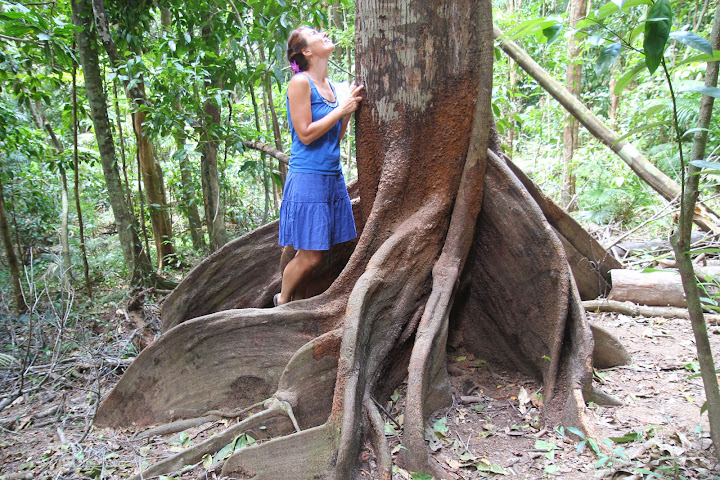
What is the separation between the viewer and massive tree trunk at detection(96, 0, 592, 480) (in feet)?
9.76

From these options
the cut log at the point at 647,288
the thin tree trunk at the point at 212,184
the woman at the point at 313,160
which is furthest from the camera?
the thin tree trunk at the point at 212,184

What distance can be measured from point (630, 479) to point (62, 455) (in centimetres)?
307

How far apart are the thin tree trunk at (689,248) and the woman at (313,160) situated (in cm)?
205

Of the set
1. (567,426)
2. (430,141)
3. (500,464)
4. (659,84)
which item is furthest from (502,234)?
(659,84)

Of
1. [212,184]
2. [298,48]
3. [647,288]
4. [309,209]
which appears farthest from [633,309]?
[212,184]

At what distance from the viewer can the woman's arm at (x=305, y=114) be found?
10.7 feet

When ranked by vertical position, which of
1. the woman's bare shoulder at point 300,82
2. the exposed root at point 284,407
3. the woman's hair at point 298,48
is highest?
the woman's hair at point 298,48

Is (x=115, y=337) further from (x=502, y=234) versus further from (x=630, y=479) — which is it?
(x=630, y=479)

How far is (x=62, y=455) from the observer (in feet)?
9.45

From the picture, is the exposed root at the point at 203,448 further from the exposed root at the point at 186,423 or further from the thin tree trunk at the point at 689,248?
the thin tree trunk at the point at 689,248

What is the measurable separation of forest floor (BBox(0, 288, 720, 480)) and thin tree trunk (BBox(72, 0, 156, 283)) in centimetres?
217

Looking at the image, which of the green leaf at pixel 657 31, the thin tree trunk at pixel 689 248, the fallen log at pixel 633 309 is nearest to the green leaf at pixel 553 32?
the green leaf at pixel 657 31

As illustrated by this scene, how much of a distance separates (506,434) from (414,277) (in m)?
1.08

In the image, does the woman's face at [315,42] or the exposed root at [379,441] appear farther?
the woman's face at [315,42]
